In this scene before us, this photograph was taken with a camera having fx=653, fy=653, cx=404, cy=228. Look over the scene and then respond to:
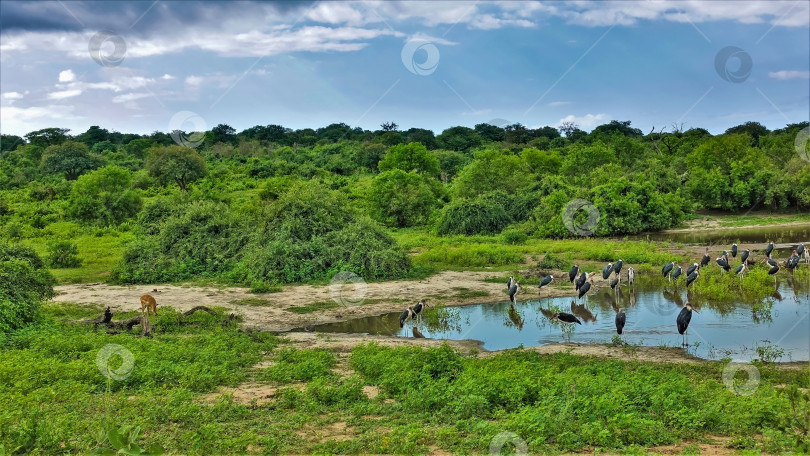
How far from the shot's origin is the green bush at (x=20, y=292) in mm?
14500

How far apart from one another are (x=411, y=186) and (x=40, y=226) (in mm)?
21224

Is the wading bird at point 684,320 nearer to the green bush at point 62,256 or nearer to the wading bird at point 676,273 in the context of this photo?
the wading bird at point 676,273

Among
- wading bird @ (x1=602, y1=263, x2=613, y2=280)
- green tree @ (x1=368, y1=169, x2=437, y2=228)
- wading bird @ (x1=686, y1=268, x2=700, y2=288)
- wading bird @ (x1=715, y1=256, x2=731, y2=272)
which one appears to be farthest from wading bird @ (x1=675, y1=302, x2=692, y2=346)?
green tree @ (x1=368, y1=169, x2=437, y2=228)

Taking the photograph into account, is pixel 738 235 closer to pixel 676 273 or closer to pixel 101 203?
pixel 676 273

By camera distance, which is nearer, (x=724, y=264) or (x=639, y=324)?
(x=639, y=324)

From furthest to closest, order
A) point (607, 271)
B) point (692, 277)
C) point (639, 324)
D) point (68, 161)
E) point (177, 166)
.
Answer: point (68, 161) → point (177, 166) → point (607, 271) → point (692, 277) → point (639, 324)

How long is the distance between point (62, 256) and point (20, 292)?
39.7 ft

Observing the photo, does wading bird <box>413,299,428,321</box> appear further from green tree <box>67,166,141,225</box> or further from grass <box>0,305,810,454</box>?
green tree <box>67,166,141,225</box>

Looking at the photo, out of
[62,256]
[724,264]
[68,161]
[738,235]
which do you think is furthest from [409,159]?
[68,161]

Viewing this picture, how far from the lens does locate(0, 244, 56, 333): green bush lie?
14500 mm

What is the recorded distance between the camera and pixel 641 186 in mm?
32688

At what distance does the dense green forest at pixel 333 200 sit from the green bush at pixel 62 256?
0.18 ft

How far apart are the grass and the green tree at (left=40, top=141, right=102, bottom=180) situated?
48430 millimetres

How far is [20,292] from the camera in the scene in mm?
15430
